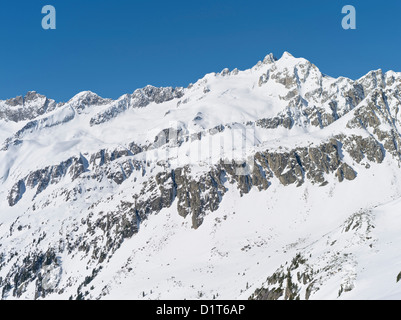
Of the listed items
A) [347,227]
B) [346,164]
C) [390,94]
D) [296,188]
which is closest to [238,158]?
[296,188]

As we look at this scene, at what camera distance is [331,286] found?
3734 cm

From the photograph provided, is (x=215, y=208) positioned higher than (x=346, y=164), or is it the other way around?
(x=346, y=164)

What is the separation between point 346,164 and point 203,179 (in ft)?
194

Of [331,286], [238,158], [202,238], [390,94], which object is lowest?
[331,286]

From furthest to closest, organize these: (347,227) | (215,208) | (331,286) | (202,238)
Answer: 1. (215,208)
2. (202,238)
3. (347,227)
4. (331,286)

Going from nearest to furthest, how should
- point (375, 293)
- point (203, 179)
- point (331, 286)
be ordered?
point (375, 293), point (331, 286), point (203, 179)

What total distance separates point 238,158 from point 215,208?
29.3 m

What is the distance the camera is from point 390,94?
197 metres

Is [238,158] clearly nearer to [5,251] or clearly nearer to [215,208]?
[215,208]
